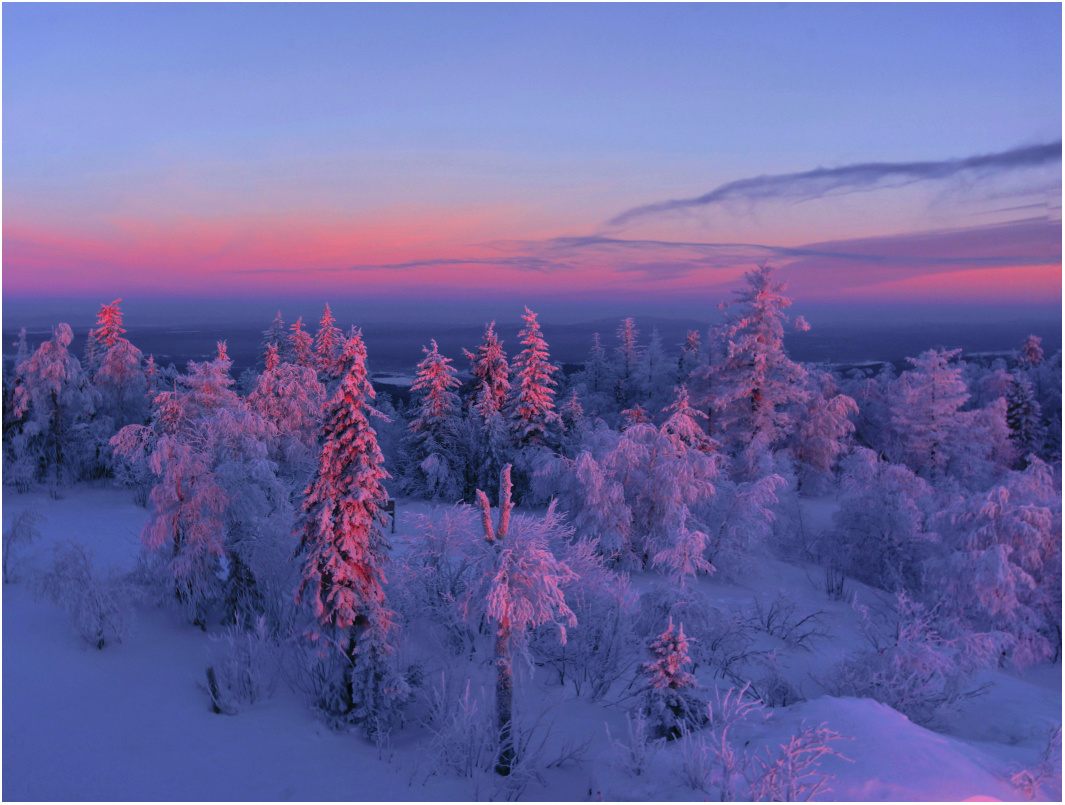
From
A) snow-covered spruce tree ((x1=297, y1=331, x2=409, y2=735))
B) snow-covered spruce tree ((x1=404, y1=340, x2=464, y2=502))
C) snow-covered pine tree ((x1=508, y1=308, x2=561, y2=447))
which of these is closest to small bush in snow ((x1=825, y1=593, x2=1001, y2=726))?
snow-covered spruce tree ((x1=297, y1=331, x2=409, y2=735))

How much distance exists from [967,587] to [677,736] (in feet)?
40.3

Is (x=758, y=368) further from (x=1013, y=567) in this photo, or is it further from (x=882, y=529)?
(x=1013, y=567)

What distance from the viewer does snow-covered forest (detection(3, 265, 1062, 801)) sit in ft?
30.0

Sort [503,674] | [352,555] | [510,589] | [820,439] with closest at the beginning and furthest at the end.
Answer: [510,589]
[503,674]
[352,555]
[820,439]

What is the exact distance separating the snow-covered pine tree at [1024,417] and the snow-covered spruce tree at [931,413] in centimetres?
912

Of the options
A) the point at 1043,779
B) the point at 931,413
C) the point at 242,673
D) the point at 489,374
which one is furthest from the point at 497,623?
the point at 931,413

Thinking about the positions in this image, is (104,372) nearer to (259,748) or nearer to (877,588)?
(259,748)

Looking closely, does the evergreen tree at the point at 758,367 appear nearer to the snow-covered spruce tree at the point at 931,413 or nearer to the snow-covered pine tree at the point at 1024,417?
the snow-covered spruce tree at the point at 931,413

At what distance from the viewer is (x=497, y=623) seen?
34.1 ft

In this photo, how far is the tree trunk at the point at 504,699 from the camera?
9.81 m

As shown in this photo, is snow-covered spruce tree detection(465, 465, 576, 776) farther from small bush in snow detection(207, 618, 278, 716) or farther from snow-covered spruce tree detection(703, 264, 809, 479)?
snow-covered spruce tree detection(703, 264, 809, 479)

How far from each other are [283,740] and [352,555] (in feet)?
11.1

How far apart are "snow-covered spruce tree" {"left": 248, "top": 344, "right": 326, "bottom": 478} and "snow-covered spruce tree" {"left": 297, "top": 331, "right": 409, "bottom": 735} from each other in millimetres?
15988

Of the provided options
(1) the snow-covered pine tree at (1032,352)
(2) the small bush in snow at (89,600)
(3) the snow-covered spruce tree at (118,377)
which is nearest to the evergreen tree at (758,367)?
(2) the small bush in snow at (89,600)
